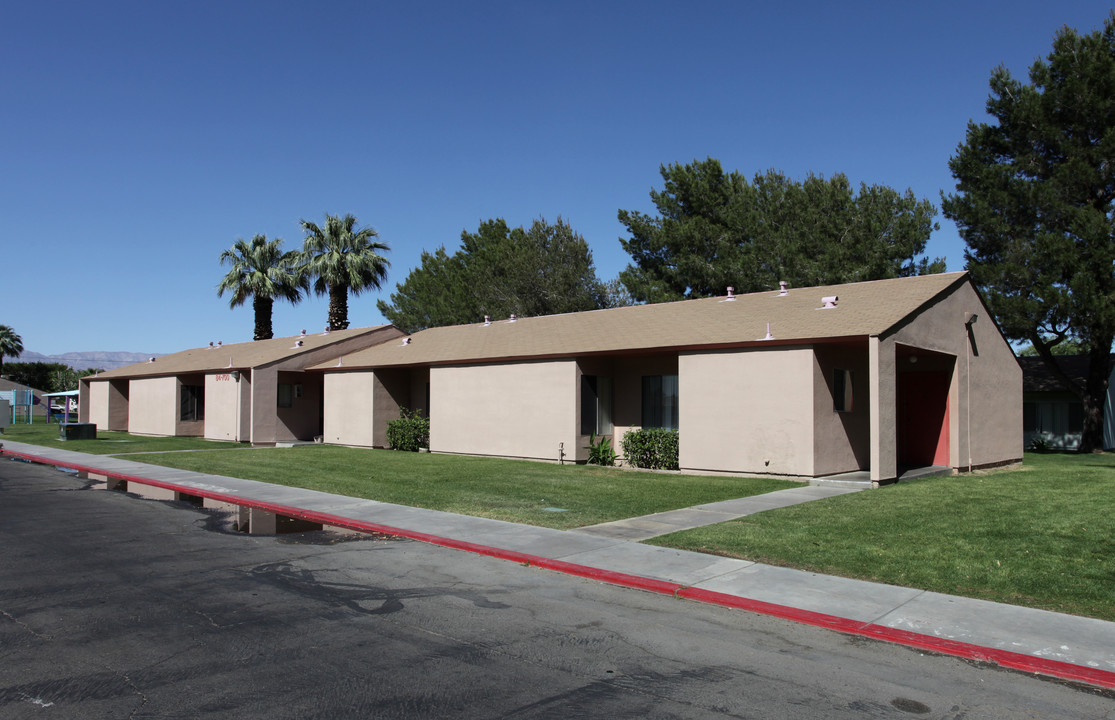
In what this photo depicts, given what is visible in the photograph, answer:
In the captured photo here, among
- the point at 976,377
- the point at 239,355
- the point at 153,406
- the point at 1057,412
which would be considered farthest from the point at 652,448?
the point at 153,406

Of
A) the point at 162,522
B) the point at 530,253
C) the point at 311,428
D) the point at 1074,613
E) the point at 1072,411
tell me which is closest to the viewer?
the point at 1074,613

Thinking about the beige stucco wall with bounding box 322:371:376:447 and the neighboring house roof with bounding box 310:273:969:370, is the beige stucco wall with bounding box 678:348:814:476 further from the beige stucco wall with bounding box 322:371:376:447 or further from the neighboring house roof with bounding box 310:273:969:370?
the beige stucco wall with bounding box 322:371:376:447

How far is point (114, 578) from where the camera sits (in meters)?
8.48

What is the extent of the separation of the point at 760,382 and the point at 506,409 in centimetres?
823

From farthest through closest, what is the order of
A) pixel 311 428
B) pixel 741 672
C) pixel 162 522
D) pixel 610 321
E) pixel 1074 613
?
1. pixel 311 428
2. pixel 610 321
3. pixel 162 522
4. pixel 1074 613
5. pixel 741 672

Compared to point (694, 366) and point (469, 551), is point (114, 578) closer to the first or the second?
point (469, 551)

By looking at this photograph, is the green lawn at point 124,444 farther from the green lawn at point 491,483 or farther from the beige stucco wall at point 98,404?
the beige stucco wall at point 98,404

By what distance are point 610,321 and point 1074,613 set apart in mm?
18103

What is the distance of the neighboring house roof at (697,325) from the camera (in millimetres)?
17734

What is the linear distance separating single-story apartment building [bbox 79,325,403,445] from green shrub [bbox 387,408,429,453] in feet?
18.7

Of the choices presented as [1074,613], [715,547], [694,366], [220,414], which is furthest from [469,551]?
[220,414]

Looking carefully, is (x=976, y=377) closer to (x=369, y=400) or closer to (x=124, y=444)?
(x=369, y=400)

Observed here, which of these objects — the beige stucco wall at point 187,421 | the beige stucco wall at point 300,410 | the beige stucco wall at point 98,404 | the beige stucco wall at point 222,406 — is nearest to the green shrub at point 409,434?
the beige stucco wall at point 300,410

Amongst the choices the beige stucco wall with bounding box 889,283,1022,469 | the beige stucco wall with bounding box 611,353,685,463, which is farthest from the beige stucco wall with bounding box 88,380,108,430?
the beige stucco wall with bounding box 889,283,1022,469
